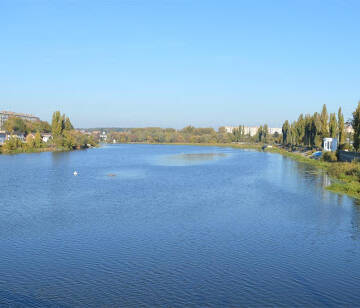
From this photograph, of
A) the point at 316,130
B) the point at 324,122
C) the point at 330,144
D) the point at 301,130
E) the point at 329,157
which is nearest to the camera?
the point at 329,157

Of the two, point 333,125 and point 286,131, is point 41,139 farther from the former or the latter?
point 286,131

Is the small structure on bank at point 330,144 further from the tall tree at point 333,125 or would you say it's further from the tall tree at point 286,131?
the tall tree at point 286,131

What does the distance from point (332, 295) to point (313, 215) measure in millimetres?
9945

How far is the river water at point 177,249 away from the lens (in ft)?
33.2

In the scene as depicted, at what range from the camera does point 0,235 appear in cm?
1527

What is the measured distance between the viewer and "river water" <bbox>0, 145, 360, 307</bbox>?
1012 centimetres

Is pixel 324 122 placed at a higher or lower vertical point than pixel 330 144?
higher

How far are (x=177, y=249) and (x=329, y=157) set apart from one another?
39.9m

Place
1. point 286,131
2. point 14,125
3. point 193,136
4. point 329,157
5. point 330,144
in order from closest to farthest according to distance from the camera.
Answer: point 329,157, point 330,144, point 14,125, point 286,131, point 193,136

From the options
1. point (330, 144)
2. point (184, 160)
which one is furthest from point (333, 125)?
point (184, 160)

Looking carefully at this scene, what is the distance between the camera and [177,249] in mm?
13844

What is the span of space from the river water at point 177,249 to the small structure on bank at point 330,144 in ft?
102

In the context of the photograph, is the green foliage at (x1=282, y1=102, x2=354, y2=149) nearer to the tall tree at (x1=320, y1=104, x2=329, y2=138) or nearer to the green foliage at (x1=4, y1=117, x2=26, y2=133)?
the tall tree at (x1=320, y1=104, x2=329, y2=138)

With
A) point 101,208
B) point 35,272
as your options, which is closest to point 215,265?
point 35,272
